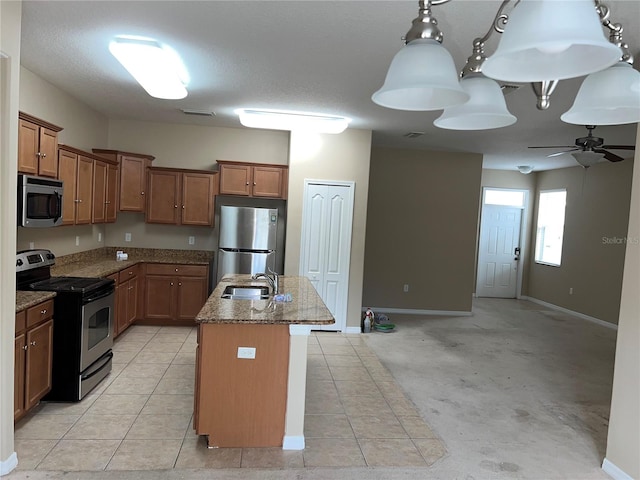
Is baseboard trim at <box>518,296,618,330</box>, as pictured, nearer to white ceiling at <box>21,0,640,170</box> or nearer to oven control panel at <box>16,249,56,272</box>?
white ceiling at <box>21,0,640,170</box>

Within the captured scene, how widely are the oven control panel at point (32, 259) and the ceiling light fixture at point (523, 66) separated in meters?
3.14

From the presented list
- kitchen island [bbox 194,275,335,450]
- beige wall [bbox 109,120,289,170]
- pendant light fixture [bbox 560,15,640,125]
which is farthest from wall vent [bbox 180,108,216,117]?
pendant light fixture [bbox 560,15,640,125]

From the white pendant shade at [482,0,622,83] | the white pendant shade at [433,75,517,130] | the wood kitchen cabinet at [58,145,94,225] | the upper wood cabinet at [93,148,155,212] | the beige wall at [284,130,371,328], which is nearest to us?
the white pendant shade at [482,0,622,83]

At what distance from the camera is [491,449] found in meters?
2.99

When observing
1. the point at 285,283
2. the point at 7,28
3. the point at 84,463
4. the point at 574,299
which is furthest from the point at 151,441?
the point at 574,299

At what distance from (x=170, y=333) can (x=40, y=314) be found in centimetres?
239

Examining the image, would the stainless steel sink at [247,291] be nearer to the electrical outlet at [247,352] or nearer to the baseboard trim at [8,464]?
the electrical outlet at [247,352]

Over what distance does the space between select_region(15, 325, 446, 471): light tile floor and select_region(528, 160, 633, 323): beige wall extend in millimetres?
4681

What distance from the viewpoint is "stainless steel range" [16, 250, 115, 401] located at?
3.28 meters

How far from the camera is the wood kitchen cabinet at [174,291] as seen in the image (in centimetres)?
552

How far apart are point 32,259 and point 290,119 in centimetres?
285

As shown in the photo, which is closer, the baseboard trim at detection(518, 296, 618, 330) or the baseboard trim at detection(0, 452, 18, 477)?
the baseboard trim at detection(0, 452, 18, 477)

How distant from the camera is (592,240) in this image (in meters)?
7.30

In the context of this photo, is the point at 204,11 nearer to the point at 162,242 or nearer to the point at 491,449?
the point at 491,449
